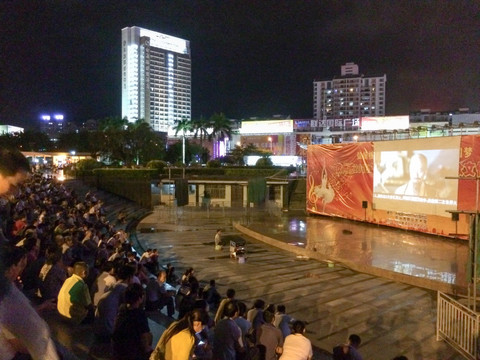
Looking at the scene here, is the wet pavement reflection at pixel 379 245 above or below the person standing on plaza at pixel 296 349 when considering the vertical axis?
below

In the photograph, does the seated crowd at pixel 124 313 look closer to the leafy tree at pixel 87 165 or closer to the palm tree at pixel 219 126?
the leafy tree at pixel 87 165

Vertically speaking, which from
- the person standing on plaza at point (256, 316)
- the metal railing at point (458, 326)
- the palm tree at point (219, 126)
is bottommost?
the metal railing at point (458, 326)

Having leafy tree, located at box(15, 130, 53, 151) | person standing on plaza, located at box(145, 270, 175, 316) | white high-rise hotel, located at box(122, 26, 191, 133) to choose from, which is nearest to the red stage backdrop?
person standing on plaza, located at box(145, 270, 175, 316)

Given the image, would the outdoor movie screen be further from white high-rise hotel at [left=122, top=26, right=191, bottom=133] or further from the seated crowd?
white high-rise hotel at [left=122, top=26, right=191, bottom=133]

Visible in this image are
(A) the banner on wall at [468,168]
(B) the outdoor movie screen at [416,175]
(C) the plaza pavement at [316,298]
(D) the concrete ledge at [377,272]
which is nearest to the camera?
(C) the plaza pavement at [316,298]

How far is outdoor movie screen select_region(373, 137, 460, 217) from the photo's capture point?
17.4 metres

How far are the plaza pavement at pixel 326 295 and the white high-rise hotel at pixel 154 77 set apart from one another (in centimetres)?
11585

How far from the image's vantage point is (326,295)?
35.5ft

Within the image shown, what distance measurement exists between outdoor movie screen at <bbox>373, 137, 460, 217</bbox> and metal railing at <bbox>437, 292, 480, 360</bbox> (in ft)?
31.8

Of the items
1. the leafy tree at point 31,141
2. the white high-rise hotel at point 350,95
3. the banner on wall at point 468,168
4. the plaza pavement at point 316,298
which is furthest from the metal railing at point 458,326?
the white high-rise hotel at point 350,95

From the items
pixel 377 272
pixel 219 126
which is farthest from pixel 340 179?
pixel 219 126

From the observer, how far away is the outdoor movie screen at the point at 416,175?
1739 cm

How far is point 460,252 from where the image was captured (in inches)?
601

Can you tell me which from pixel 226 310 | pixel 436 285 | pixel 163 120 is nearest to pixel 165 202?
pixel 436 285
